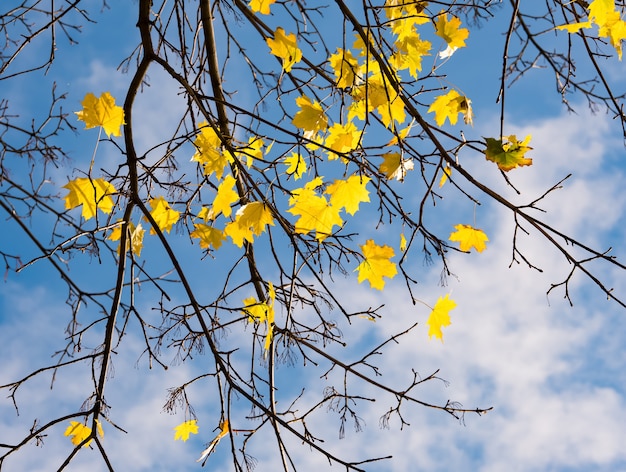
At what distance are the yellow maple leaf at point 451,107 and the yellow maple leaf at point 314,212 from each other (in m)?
0.52

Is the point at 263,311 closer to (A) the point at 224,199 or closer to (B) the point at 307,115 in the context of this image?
(A) the point at 224,199

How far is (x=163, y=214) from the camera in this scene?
101 inches

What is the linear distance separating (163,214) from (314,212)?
70 centimetres

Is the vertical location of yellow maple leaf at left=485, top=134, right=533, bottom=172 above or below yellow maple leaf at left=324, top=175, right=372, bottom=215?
below

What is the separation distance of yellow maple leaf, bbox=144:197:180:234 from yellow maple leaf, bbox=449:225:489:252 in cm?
114

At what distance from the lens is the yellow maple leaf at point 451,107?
7.18 feet

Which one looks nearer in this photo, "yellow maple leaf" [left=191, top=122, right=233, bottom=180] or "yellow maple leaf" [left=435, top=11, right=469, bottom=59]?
"yellow maple leaf" [left=435, top=11, right=469, bottom=59]

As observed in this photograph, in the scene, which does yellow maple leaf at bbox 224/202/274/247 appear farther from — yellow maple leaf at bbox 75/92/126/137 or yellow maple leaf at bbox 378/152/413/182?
yellow maple leaf at bbox 75/92/126/137

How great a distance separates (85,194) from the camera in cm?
225

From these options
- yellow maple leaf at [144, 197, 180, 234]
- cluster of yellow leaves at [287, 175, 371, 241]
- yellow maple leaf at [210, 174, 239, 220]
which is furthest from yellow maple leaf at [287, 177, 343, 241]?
yellow maple leaf at [144, 197, 180, 234]

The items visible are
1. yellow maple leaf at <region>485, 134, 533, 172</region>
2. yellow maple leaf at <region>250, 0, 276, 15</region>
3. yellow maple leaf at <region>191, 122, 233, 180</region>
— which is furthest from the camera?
yellow maple leaf at <region>191, 122, 233, 180</region>

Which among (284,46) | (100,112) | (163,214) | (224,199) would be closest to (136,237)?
(163,214)

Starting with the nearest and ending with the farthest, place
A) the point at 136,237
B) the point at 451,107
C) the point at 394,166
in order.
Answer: the point at 394,166 < the point at 451,107 < the point at 136,237

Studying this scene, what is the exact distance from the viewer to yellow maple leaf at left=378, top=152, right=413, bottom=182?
2084mm
